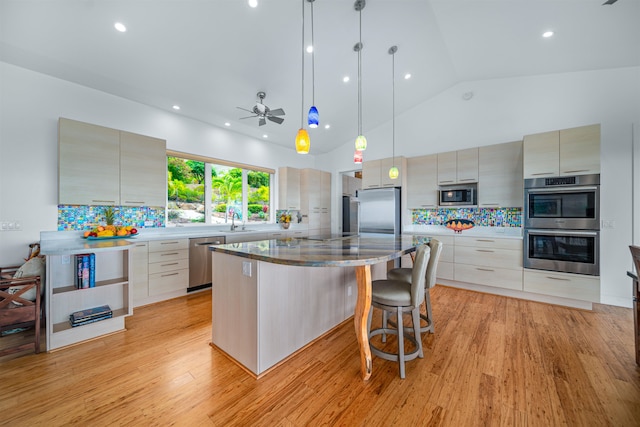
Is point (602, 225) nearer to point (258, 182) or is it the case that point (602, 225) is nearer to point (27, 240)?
point (258, 182)

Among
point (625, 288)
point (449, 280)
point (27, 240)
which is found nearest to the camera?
point (27, 240)

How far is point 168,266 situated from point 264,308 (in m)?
2.23

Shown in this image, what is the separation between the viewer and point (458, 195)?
402 cm

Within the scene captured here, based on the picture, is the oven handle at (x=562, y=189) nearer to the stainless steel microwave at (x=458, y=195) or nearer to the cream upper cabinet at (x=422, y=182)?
the stainless steel microwave at (x=458, y=195)

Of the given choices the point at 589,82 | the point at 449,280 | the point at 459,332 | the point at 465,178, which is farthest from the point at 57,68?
the point at 589,82

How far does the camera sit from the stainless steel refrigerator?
4.54 m

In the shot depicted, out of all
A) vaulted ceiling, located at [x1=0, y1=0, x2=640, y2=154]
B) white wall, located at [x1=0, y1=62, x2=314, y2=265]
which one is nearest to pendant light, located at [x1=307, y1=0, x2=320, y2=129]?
vaulted ceiling, located at [x1=0, y1=0, x2=640, y2=154]

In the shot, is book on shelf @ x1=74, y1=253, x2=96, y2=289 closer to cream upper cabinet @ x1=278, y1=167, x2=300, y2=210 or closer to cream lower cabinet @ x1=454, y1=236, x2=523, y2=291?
cream upper cabinet @ x1=278, y1=167, x2=300, y2=210

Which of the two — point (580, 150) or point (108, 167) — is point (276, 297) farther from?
point (580, 150)

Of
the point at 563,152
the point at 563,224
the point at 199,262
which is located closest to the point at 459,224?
the point at 563,224

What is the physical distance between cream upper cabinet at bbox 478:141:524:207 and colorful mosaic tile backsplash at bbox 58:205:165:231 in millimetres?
5134

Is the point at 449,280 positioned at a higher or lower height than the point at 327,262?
lower

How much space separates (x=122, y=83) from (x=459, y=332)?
15.8 ft

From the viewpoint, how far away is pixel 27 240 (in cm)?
261
